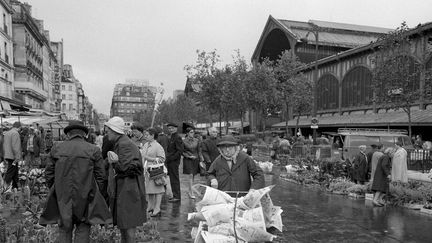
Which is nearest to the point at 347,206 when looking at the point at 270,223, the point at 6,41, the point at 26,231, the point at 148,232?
the point at 148,232

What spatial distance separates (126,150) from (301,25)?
61817mm

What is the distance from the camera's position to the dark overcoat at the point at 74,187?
4852 mm

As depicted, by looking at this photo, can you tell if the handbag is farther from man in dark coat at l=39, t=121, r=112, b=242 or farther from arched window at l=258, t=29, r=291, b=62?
arched window at l=258, t=29, r=291, b=62

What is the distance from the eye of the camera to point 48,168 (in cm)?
500

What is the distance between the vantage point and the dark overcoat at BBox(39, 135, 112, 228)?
4852 mm

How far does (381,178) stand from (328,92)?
37383 millimetres

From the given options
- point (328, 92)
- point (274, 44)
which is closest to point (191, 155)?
point (328, 92)

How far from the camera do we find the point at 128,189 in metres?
5.50

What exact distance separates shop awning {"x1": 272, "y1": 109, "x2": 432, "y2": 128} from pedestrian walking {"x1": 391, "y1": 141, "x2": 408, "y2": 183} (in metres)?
17.1

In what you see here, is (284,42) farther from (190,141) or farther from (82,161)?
(82,161)

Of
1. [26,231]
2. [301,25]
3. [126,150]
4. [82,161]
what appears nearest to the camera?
[82,161]

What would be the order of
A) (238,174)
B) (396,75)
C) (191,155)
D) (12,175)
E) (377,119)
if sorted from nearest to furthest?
1. (238,174)
2. (12,175)
3. (191,155)
4. (396,75)
5. (377,119)

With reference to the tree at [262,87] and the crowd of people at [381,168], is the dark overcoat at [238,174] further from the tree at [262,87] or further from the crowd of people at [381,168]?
the tree at [262,87]

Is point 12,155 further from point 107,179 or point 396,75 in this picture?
point 396,75
